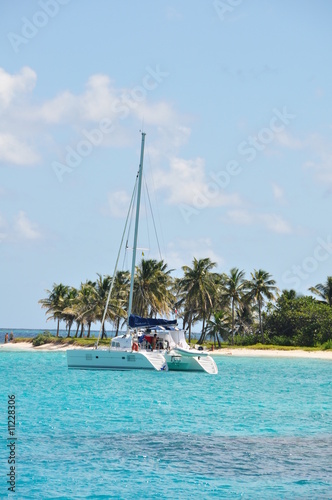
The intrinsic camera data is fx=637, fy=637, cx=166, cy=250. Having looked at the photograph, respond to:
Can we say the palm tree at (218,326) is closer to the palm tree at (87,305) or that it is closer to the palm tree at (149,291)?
the palm tree at (149,291)

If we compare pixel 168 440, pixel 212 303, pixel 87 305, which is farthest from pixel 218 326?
pixel 168 440

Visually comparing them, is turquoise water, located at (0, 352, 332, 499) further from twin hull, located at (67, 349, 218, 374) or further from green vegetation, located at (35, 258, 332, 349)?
green vegetation, located at (35, 258, 332, 349)

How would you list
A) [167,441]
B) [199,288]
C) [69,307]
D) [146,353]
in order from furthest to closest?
[69,307]
[199,288]
[146,353]
[167,441]

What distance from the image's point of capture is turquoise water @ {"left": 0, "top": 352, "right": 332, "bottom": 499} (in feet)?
46.6

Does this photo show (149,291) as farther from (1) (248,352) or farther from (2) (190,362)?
(2) (190,362)

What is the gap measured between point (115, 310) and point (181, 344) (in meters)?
34.2

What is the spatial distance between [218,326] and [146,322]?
116ft

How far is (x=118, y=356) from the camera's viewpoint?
1603 inches

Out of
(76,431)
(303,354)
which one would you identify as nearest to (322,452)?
(76,431)

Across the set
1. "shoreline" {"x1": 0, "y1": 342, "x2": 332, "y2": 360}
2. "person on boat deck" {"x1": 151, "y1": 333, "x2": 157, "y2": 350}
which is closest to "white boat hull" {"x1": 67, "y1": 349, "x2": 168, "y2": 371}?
"person on boat deck" {"x1": 151, "y1": 333, "x2": 157, "y2": 350}

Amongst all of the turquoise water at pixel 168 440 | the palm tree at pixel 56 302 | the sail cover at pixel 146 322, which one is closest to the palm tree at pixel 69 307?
the palm tree at pixel 56 302

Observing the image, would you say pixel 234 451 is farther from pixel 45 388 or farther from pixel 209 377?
pixel 209 377

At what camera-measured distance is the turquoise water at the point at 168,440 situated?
14211 millimetres

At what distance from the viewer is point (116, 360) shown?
40844 mm
